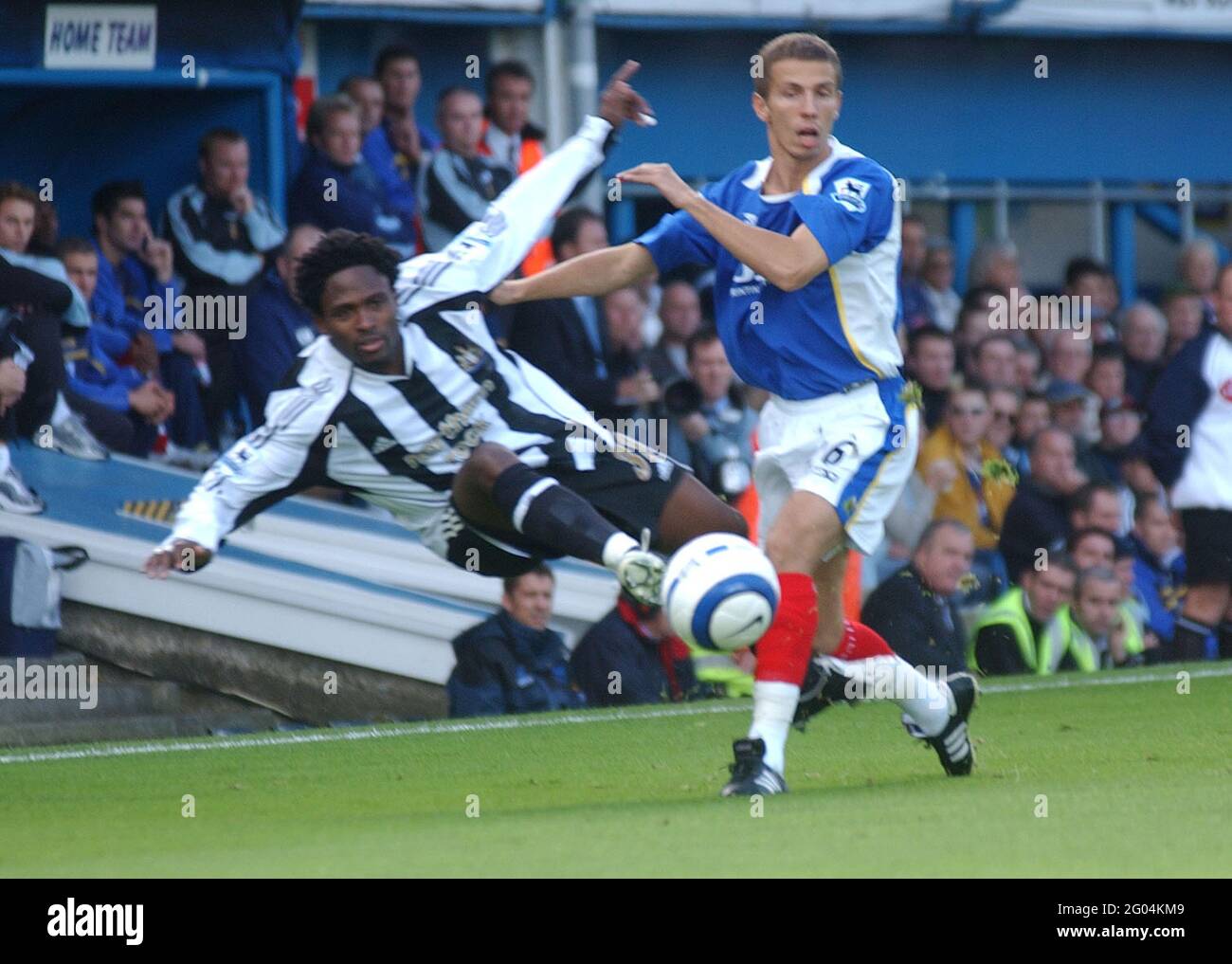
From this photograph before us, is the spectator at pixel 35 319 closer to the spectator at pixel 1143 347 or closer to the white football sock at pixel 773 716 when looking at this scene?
the white football sock at pixel 773 716

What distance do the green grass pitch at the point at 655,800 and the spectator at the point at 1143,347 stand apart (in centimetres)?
381

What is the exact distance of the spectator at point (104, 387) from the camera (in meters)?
11.1

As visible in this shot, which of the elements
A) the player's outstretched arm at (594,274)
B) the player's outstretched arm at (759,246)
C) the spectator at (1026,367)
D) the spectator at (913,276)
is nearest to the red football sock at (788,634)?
the player's outstretched arm at (759,246)

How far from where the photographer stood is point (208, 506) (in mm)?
7859

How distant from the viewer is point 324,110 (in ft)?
38.9

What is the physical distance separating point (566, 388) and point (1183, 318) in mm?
4852

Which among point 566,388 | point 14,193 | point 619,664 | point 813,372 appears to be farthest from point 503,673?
point 813,372

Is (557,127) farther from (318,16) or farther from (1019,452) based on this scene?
(1019,452)

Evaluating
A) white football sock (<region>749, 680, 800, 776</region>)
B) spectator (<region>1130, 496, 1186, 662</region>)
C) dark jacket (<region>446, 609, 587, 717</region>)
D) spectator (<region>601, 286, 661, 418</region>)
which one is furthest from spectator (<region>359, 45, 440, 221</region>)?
white football sock (<region>749, 680, 800, 776</region>)

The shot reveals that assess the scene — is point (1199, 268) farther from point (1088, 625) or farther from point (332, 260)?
point (332, 260)

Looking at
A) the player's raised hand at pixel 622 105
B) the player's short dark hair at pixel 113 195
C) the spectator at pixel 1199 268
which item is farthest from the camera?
the spectator at pixel 1199 268

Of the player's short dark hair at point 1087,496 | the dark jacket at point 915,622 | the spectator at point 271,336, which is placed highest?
the spectator at point 271,336

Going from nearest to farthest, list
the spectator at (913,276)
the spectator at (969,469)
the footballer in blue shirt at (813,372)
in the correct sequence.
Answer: the footballer in blue shirt at (813,372) < the spectator at (969,469) < the spectator at (913,276)
